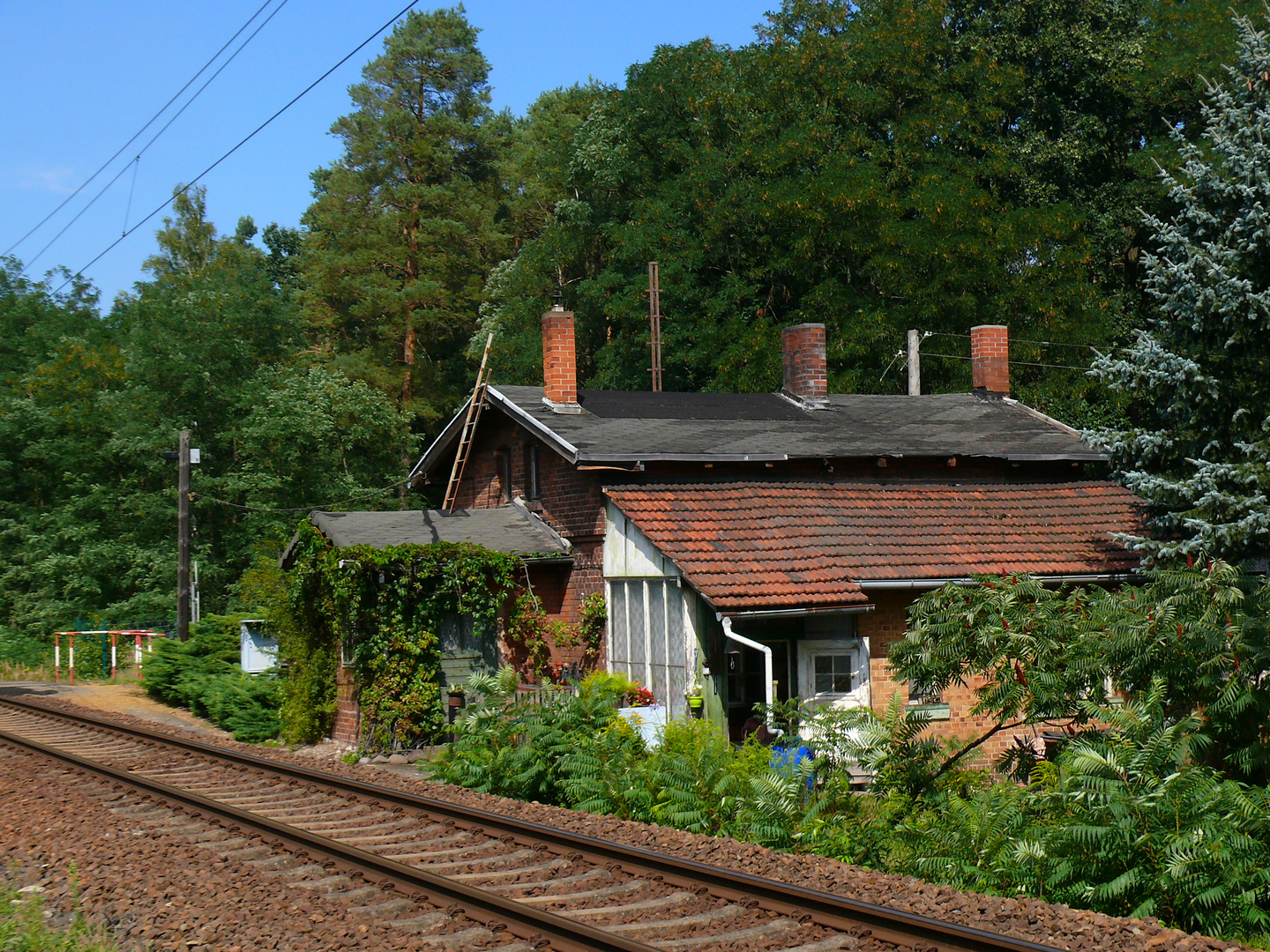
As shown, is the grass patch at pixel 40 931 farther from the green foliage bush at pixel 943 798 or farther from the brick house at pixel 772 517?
the brick house at pixel 772 517

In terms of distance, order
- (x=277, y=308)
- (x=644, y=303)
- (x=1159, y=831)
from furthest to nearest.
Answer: (x=277, y=308) < (x=644, y=303) < (x=1159, y=831)

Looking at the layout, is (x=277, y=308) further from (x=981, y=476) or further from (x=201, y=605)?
(x=981, y=476)

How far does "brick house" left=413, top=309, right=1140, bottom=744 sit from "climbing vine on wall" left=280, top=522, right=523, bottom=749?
1.79m

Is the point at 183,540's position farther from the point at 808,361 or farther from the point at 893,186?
the point at 893,186

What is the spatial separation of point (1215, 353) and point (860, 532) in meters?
5.58

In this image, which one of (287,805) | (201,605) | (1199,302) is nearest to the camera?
(287,805)

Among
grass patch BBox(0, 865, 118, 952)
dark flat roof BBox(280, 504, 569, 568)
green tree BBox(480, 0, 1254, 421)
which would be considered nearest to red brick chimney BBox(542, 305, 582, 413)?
dark flat roof BBox(280, 504, 569, 568)

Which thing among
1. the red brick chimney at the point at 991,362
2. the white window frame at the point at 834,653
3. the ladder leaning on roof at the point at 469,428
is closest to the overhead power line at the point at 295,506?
the ladder leaning on roof at the point at 469,428

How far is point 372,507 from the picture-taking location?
43.4 m

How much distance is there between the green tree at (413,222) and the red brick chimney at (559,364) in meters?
29.2

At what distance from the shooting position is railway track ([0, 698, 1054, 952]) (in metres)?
7.29

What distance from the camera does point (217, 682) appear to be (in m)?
24.0

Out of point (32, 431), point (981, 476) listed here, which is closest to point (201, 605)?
point (32, 431)

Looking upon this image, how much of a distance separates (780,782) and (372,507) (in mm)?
34095
